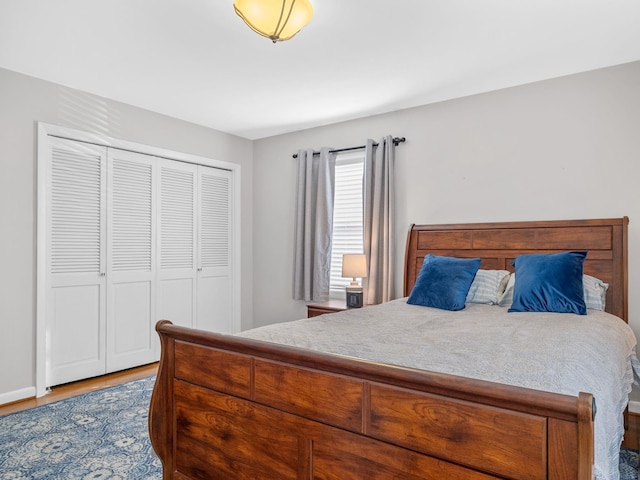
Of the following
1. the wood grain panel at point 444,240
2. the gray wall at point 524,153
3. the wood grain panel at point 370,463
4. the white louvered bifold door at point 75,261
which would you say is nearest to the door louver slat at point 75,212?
the white louvered bifold door at point 75,261

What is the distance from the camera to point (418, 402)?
4.27ft

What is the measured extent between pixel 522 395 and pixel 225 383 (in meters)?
Answer: 1.19

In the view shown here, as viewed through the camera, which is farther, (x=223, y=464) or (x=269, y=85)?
(x=269, y=85)

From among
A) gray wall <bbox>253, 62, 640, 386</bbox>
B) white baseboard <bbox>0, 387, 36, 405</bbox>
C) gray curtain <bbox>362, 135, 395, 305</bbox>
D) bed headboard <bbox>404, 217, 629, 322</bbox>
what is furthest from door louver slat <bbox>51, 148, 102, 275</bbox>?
bed headboard <bbox>404, 217, 629, 322</bbox>

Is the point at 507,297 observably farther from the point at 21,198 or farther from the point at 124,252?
the point at 21,198

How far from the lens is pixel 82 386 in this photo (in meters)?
3.59

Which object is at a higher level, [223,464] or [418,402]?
[418,402]

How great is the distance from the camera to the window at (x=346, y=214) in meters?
4.43

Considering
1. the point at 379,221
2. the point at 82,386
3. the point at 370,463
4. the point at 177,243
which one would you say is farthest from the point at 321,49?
the point at 82,386

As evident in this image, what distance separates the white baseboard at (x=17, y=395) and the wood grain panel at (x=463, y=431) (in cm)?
316

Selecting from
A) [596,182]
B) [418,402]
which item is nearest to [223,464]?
[418,402]

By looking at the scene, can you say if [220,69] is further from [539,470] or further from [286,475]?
[539,470]

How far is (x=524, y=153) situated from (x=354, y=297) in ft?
6.14

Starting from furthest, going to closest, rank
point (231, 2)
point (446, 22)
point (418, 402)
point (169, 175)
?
1. point (169, 175)
2. point (446, 22)
3. point (231, 2)
4. point (418, 402)
